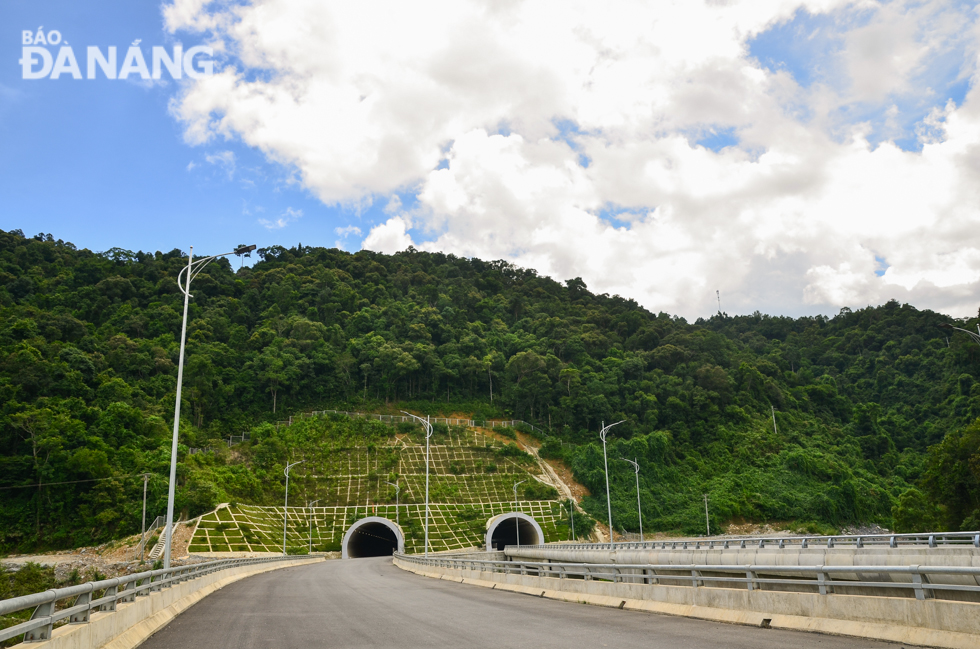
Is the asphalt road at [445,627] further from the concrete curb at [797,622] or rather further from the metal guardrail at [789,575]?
the metal guardrail at [789,575]

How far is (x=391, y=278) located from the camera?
13075cm

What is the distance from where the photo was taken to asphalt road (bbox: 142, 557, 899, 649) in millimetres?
9812

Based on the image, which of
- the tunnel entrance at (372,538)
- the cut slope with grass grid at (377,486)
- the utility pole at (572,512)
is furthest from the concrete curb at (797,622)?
the utility pole at (572,512)

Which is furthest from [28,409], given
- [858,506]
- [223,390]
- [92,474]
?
[858,506]

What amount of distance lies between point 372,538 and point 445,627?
6837 cm

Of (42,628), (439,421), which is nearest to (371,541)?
(439,421)

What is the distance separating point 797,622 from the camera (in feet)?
34.0

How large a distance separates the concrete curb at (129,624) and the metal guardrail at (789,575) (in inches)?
395

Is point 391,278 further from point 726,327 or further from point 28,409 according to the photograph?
point 726,327

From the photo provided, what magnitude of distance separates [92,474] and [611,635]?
61971 mm

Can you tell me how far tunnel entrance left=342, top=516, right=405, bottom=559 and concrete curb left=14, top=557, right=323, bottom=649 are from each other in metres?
45.8

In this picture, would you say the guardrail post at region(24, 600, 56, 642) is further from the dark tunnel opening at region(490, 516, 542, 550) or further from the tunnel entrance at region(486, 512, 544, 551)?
the dark tunnel opening at region(490, 516, 542, 550)

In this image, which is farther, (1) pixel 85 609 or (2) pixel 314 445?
(2) pixel 314 445

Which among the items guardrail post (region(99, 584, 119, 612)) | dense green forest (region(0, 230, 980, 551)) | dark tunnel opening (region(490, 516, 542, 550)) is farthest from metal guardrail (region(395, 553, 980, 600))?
dark tunnel opening (region(490, 516, 542, 550))
